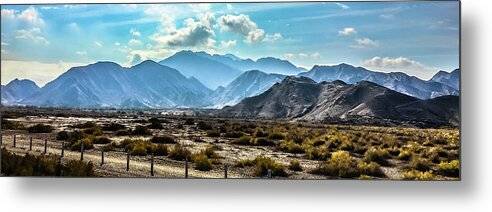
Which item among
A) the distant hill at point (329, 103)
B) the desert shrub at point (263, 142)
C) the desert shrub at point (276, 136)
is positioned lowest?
the desert shrub at point (263, 142)

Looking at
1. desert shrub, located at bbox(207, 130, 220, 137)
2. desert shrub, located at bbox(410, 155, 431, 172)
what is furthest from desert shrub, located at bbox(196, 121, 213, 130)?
desert shrub, located at bbox(410, 155, 431, 172)

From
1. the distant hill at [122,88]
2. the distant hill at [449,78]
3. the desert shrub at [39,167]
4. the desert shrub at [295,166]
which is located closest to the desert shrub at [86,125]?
the distant hill at [122,88]

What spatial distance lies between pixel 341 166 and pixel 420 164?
692 millimetres

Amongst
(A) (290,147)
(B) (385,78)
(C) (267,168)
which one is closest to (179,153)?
(C) (267,168)

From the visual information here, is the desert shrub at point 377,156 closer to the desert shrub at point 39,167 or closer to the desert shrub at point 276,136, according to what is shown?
the desert shrub at point 276,136

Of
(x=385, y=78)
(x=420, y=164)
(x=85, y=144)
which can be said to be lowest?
(x=420, y=164)

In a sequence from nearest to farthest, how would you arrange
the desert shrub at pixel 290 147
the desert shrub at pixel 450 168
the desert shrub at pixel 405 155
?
the desert shrub at pixel 450 168 < the desert shrub at pixel 405 155 < the desert shrub at pixel 290 147

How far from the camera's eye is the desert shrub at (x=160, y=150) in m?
6.74

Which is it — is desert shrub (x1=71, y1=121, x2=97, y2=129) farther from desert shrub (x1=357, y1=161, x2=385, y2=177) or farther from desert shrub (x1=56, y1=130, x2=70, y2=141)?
desert shrub (x1=357, y1=161, x2=385, y2=177)

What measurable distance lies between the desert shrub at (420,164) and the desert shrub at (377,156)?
0.84 feet

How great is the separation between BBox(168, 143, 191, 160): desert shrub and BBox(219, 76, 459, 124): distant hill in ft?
1.59

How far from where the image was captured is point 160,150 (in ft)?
22.1

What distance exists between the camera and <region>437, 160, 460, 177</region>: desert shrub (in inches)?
256

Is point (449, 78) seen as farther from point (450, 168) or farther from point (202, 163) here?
point (202, 163)
